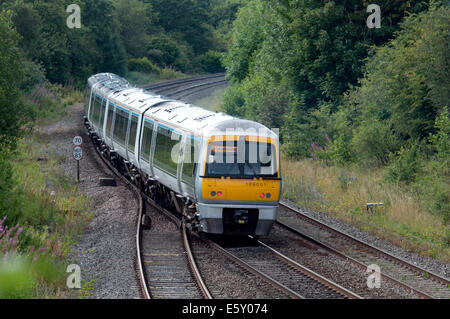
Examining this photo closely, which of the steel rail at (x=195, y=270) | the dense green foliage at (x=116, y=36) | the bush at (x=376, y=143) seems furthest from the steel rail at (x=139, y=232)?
the dense green foliage at (x=116, y=36)

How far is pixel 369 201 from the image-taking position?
1825 centimetres

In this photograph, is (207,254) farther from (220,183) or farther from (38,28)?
(38,28)

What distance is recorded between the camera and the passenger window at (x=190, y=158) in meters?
14.0

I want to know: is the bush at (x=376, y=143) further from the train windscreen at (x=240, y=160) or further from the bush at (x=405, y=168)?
the train windscreen at (x=240, y=160)

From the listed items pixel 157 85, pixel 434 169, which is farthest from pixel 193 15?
pixel 434 169

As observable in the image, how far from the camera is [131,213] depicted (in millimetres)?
17516

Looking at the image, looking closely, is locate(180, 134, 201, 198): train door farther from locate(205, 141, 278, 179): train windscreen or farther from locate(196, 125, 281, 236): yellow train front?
locate(205, 141, 278, 179): train windscreen

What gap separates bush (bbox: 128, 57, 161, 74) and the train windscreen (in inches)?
2005

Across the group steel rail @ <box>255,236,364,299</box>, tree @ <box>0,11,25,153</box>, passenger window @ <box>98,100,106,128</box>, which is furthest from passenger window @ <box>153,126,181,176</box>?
passenger window @ <box>98,100,106,128</box>

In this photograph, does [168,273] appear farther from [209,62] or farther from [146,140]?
[209,62]

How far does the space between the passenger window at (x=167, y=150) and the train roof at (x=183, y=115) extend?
26 centimetres

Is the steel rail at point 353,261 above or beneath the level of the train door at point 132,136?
beneath

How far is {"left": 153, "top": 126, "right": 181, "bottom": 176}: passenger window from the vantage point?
50.5 ft

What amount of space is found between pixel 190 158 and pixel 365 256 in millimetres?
4536
